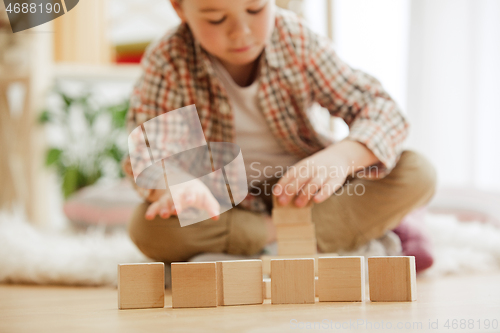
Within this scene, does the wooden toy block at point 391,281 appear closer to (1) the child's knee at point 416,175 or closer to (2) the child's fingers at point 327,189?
(2) the child's fingers at point 327,189

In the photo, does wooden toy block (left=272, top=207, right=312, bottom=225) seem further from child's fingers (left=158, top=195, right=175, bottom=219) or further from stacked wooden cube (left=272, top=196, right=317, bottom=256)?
child's fingers (left=158, top=195, right=175, bottom=219)

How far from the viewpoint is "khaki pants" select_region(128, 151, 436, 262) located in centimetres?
75

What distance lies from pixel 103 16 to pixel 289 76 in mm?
1313

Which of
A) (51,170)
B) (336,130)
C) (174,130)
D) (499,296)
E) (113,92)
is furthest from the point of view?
(113,92)

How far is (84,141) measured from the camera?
1829 millimetres

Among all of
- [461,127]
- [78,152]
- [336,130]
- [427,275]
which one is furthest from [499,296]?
[78,152]

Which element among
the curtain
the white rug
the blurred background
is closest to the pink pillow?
the blurred background

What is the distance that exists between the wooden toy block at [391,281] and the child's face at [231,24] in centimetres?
34

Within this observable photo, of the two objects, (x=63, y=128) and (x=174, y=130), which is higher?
(x=174, y=130)

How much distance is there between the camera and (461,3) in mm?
1658

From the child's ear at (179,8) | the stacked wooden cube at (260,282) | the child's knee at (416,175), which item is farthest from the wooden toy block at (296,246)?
the child's ear at (179,8)

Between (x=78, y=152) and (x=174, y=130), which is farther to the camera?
(x=78, y=152)

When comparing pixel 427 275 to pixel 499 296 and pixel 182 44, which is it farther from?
pixel 182 44

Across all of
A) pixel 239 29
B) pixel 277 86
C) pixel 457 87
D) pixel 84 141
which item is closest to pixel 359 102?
pixel 277 86
